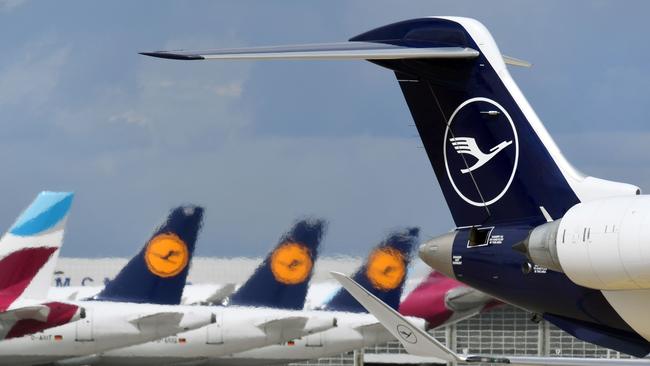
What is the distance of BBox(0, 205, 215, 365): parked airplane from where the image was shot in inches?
1464

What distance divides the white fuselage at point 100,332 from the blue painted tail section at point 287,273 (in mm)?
3844

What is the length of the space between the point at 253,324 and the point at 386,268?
4982 mm

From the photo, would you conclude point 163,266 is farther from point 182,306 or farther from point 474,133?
point 474,133

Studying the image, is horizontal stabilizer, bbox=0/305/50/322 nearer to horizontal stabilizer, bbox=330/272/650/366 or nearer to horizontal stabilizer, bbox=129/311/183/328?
horizontal stabilizer, bbox=129/311/183/328

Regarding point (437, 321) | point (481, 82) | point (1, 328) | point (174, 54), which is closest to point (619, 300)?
point (481, 82)

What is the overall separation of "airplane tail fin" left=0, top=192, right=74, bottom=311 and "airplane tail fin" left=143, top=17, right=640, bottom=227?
19.6 meters

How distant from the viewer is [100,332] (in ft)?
122

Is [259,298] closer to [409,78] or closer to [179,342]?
[179,342]

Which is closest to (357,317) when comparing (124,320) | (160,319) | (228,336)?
(228,336)

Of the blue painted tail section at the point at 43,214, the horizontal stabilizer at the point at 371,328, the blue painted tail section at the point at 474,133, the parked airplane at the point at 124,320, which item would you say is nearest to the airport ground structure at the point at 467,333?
the horizontal stabilizer at the point at 371,328

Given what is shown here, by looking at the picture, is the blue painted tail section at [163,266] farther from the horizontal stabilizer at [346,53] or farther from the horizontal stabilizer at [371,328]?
the horizontal stabilizer at [346,53]

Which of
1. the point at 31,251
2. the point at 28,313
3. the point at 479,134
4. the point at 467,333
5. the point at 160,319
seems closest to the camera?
the point at 479,134

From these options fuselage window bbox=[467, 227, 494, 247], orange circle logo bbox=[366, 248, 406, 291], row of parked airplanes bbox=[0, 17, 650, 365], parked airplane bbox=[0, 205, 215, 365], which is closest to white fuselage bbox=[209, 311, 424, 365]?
orange circle logo bbox=[366, 248, 406, 291]

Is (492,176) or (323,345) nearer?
(492,176)
